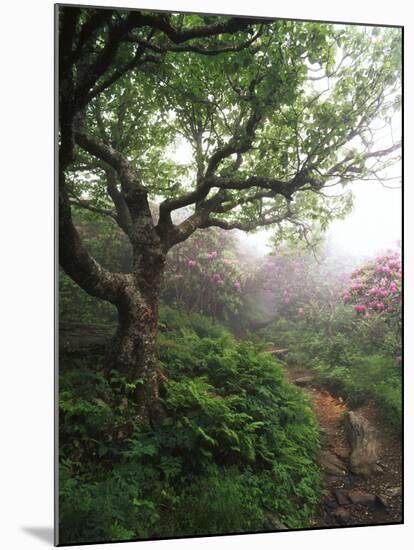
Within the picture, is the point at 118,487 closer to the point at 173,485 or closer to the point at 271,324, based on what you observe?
the point at 173,485

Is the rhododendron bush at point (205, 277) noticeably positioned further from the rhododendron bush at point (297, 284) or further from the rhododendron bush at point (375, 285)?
the rhododendron bush at point (375, 285)

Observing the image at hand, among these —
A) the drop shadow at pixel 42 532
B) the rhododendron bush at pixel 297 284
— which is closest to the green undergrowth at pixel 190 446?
the drop shadow at pixel 42 532

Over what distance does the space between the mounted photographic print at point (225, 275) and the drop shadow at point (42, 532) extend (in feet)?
0.81

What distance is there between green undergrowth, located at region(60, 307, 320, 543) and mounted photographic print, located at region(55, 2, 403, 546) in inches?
0.6

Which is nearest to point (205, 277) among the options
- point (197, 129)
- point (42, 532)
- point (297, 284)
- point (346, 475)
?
point (297, 284)

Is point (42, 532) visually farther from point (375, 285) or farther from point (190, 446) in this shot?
point (375, 285)

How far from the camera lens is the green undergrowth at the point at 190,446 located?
3975 mm

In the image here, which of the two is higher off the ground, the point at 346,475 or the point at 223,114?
the point at 223,114

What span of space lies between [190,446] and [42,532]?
4.34 feet

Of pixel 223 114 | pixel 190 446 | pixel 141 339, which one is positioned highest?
pixel 223 114

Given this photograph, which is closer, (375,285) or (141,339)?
(141,339)

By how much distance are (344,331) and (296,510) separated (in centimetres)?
155

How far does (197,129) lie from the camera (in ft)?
15.0

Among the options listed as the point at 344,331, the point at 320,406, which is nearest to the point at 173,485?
the point at 320,406
